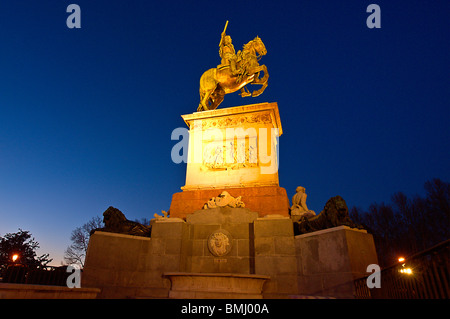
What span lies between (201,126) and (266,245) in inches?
277

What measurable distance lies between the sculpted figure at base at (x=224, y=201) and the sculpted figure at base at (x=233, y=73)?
565 cm

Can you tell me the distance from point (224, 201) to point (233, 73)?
7268 millimetres

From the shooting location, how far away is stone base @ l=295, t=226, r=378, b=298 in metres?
7.62

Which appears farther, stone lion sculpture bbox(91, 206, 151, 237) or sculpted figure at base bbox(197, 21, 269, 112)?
sculpted figure at base bbox(197, 21, 269, 112)

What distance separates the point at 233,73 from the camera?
1513 centimetres

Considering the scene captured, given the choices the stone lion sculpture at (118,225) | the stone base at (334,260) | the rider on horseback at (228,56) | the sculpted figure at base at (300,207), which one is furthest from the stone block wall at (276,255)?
the rider on horseback at (228,56)

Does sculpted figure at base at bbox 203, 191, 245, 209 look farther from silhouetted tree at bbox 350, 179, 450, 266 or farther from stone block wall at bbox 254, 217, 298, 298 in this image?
silhouetted tree at bbox 350, 179, 450, 266

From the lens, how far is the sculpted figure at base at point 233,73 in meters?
15.1

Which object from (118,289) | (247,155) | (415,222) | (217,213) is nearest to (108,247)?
(118,289)

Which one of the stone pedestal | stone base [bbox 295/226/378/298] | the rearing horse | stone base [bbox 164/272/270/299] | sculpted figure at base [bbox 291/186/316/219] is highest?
the rearing horse

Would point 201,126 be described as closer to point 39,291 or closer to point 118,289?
point 118,289

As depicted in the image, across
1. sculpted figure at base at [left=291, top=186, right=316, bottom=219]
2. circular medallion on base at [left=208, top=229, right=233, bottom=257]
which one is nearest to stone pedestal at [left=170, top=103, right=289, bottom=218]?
sculpted figure at base at [left=291, top=186, right=316, bottom=219]

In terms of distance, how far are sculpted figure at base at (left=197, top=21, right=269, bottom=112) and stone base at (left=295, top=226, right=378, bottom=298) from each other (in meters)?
9.16
